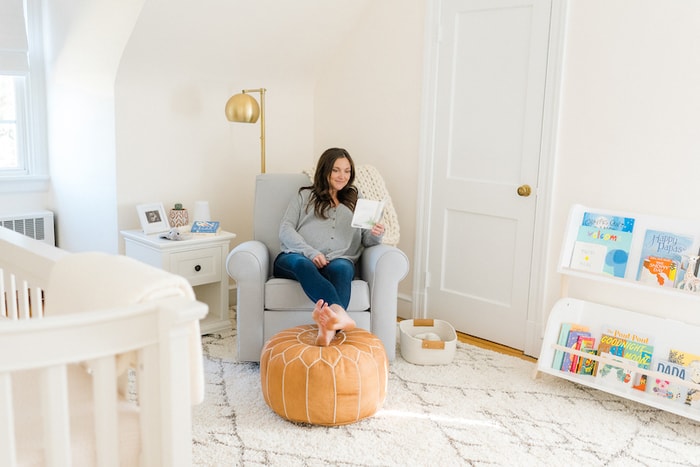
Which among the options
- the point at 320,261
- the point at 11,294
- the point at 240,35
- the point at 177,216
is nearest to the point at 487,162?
the point at 320,261

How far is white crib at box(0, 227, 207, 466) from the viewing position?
3.82 ft

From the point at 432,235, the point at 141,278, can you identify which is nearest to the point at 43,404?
the point at 141,278

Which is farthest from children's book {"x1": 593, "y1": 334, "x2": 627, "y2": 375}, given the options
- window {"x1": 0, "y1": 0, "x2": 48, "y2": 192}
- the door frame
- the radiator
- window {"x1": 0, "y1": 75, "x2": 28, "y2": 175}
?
window {"x1": 0, "y1": 75, "x2": 28, "y2": 175}

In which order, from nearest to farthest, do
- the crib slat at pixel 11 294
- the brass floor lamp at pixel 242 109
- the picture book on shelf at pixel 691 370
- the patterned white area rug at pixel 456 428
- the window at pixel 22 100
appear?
1. the crib slat at pixel 11 294
2. the patterned white area rug at pixel 456 428
3. the picture book on shelf at pixel 691 370
4. the brass floor lamp at pixel 242 109
5. the window at pixel 22 100

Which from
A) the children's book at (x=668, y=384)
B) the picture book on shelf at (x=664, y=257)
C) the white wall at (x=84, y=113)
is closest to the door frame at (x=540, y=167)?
the picture book on shelf at (x=664, y=257)

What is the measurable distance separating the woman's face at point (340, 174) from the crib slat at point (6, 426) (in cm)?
229

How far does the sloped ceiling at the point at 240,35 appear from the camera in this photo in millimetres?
3430

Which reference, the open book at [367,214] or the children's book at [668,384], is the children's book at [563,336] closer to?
the children's book at [668,384]

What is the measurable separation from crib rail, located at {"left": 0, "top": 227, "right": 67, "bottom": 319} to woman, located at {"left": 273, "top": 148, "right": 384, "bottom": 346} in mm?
1260

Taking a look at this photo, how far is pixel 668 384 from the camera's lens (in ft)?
8.98

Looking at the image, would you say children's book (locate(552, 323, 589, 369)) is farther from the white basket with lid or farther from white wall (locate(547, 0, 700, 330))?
the white basket with lid

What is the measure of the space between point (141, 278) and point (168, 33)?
7.98ft

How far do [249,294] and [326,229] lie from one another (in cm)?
54

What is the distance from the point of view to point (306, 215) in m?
3.39
